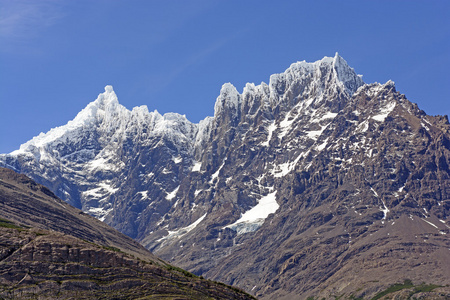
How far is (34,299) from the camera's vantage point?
194 meters

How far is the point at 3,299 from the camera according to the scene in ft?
614

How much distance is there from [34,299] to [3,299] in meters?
9.33

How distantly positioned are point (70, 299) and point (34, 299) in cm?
952

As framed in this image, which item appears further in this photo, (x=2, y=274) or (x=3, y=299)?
(x=2, y=274)

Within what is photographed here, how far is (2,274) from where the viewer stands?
655ft

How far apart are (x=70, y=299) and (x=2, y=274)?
1975cm

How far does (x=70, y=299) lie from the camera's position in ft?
650

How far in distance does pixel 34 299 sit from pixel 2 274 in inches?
507

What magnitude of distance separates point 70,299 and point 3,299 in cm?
1845
